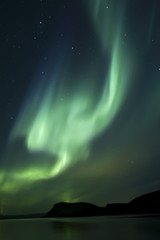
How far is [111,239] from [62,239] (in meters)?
4.09

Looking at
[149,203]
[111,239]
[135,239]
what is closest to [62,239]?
[111,239]

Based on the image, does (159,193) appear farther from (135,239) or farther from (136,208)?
(135,239)

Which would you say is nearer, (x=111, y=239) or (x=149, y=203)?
(x=111, y=239)

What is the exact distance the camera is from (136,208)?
19838 cm

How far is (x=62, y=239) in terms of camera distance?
53.0 ft

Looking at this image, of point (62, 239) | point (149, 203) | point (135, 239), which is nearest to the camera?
point (135, 239)

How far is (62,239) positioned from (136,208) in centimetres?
20349

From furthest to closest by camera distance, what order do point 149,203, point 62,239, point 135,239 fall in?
1. point 149,203
2. point 62,239
3. point 135,239

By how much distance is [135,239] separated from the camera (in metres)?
13.6

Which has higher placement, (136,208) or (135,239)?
(135,239)

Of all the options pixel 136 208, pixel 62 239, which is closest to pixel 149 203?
pixel 136 208

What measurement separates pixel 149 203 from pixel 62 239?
196997mm

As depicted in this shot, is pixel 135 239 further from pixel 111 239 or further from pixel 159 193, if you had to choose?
pixel 159 193

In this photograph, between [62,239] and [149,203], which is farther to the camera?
[149,203]
